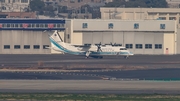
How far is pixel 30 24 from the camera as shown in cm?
11200

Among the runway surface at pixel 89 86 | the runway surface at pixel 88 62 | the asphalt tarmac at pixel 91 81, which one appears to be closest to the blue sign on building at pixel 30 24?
the runway surface at pixel 88 62

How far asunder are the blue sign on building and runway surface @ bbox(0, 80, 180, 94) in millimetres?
56479

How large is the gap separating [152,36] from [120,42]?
596cm

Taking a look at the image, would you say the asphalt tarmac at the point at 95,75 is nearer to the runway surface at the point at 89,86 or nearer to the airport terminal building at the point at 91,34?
the runway surface at the point at 89,86

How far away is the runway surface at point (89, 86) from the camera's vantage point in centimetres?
4881

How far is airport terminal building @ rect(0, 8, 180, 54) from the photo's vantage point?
111 meters

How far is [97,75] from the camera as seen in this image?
63.7 m

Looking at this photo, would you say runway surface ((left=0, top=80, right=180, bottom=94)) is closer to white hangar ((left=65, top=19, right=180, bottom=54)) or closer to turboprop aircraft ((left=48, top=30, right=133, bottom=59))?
turboprop aircraft ((left=48, top=30, right=133, bottom=59))

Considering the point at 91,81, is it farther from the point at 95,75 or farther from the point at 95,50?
the point at 95,50

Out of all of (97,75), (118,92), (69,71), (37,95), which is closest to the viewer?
(37,95)

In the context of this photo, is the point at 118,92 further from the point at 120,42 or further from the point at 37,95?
the point at 120,42

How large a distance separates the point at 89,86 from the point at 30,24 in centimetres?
6132

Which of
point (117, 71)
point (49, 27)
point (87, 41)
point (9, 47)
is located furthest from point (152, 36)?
point (117, 71)

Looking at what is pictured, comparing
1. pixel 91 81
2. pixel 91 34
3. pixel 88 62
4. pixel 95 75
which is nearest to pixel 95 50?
pixel 88 62
